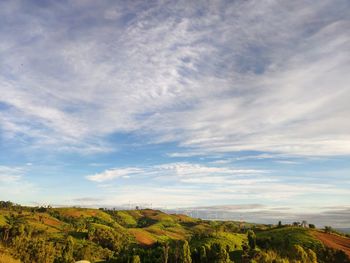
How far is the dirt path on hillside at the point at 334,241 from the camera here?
547ft

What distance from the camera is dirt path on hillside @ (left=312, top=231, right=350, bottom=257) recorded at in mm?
166800

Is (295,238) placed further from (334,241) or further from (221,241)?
(221,241)

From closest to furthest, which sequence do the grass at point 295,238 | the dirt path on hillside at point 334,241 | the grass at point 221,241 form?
the dirt path on hillside at point 334,241, the grass at point 295,238, the grass at point 221,241

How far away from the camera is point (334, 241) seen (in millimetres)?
177500

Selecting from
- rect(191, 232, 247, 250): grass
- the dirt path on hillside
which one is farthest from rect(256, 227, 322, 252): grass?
rect(191, 232, 247, 250): grass

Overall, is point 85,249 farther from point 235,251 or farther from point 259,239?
point 259,239

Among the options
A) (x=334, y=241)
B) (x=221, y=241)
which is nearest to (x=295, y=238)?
(x=334, y=241)

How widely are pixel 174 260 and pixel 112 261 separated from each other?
25.1m

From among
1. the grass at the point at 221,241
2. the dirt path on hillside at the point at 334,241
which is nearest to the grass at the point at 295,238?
the dirt path on hillside at the point at 334,241

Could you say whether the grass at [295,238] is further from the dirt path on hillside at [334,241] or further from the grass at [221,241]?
the grass at [221,241]

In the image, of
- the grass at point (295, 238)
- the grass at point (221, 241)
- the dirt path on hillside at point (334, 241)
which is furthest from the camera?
the grass at point (221, 241)

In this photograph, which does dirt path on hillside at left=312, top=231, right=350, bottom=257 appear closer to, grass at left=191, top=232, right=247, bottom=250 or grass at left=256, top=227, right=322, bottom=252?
grass at left=256, top=227, right=322, bottom=252

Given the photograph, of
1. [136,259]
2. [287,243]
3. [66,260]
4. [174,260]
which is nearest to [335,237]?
[287,243]

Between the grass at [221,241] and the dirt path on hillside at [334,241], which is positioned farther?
the grass at [221,241]
